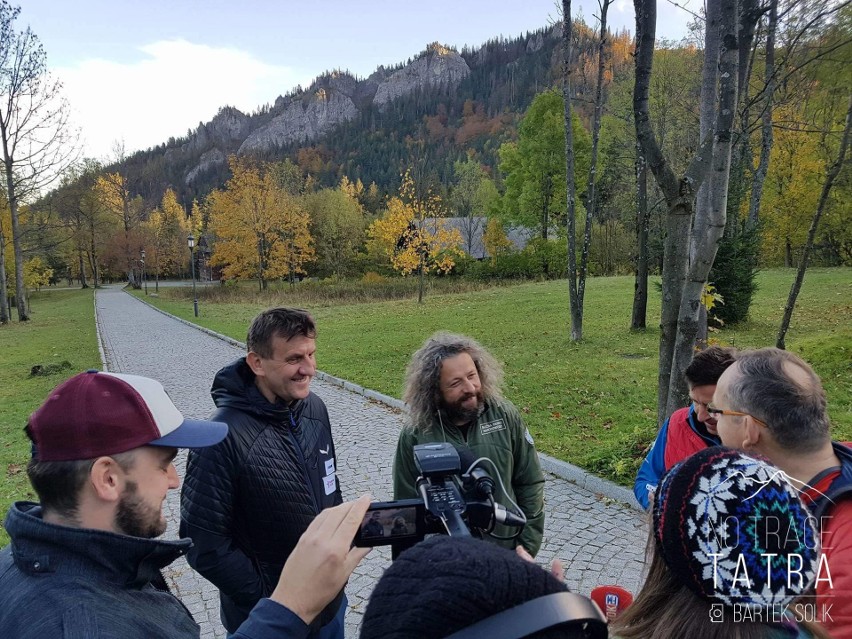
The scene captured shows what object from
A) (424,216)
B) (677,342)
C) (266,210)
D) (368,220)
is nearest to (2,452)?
(677,342)

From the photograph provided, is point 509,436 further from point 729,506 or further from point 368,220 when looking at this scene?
point 368,220

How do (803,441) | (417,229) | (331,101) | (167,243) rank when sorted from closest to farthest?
(803,441)
(417,229)
(167,243)
(331,101)

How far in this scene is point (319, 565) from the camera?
1.06 m

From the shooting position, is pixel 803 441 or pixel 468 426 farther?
pixel 468 426

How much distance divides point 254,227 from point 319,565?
38262mm

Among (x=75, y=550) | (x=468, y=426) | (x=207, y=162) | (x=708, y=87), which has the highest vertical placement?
(x=207, y=162)

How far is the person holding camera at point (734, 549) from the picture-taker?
1034 mm

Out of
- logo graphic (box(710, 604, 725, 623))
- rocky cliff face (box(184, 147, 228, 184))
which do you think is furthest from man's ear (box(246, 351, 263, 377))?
rocky cliff face (box(184, 147, 228, 184))

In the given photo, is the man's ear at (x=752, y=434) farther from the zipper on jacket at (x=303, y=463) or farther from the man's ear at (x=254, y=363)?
the man's ear at (x=254, y=363)

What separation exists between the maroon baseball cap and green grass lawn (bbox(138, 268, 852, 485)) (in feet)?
16.4

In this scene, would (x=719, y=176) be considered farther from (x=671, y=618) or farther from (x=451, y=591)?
(x=451, y=591)

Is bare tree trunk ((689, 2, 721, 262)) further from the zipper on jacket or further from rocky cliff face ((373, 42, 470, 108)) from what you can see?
rocky cliff face ((373, 42, 470, 108))

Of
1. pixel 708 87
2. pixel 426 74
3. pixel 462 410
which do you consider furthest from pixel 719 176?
pixel 426 74

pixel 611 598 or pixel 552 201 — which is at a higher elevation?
pixel 552 201
